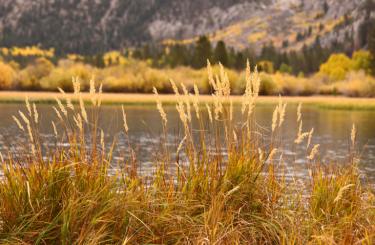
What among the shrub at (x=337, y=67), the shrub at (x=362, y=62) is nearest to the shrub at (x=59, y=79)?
the shrub at (x=362, y=62)

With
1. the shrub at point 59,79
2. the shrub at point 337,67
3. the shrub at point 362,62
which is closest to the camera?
the shrub at point 59,79

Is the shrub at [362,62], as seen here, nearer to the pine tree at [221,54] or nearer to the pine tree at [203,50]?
the pine tree at [221,54]

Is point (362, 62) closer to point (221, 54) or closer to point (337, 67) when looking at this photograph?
point (337, 67)

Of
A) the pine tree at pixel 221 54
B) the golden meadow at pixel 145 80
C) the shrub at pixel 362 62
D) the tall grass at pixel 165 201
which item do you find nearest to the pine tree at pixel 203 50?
the golden meadow at pixel 145 80

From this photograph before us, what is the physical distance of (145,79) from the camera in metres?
98.9

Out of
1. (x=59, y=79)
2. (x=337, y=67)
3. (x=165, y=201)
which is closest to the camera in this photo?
(x=165, y=201)

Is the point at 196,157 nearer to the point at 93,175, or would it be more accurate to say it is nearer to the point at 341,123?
the point at 93,175

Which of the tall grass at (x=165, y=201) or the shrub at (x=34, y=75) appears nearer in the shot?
the tall grass at (x=165, y=201)

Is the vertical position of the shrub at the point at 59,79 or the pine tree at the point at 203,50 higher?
the pine tree at the point at 203,50

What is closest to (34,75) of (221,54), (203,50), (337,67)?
(203,50)

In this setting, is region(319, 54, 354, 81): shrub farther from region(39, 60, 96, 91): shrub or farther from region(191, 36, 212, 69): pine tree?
→ region(39, 60, 96, 91): shrub

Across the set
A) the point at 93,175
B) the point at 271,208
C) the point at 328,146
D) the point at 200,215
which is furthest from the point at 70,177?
the point at 328,146

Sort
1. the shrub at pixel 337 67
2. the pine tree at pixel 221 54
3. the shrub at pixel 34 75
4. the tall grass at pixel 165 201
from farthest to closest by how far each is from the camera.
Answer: the shrub at pixel 337 67, the pine tree at pixel 221 54, the shrub at pixel 34 75, the tall grass at pixel 165 201

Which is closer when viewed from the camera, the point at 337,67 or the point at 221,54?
the point at 221,54
